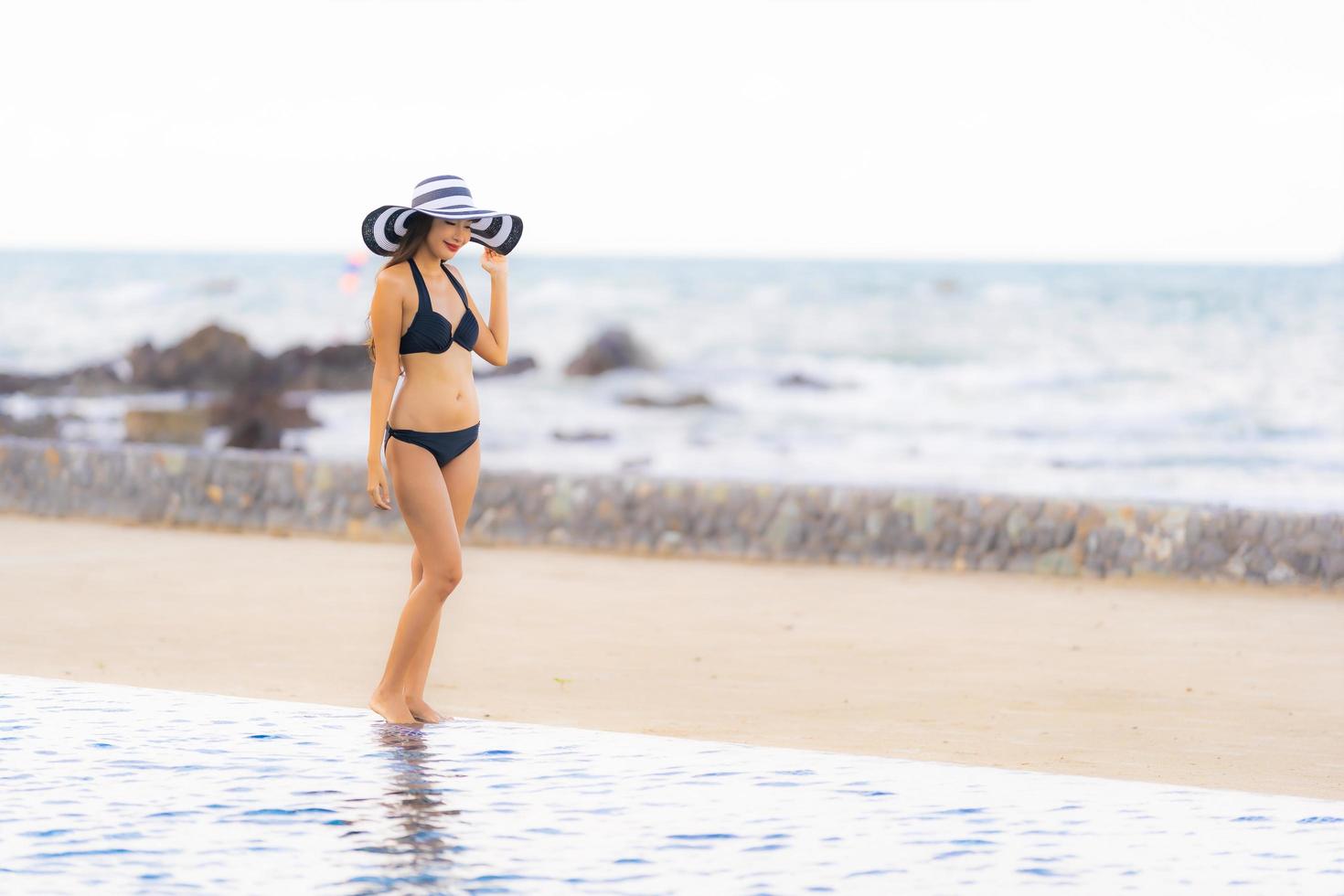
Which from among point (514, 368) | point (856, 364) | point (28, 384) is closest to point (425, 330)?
point (28, 384)

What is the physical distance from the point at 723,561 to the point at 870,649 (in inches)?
104

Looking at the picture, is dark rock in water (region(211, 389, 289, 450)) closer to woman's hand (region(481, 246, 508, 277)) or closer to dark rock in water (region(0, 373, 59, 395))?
dark rock in water (region(0, 373, 59, 395))

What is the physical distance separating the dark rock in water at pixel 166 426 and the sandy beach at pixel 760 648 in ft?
33.0

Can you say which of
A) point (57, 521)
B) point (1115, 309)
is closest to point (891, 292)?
point (1115, 309)

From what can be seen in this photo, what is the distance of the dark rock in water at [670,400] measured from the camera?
2736 centimetres

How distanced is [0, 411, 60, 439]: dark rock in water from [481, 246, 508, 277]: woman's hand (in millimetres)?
14805

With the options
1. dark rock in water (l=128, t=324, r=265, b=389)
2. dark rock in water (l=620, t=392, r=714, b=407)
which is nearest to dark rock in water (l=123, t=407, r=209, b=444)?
dark rock in water (l=128, t=324, r=265, b=389)

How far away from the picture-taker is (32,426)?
781 inches

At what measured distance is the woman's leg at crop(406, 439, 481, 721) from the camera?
5184 millimetres

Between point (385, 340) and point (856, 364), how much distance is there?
94.3ft

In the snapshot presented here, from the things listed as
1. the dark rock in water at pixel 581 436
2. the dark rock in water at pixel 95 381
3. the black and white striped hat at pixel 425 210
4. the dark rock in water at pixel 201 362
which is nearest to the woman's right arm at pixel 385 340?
the black and white striped hat at pixel 425 210

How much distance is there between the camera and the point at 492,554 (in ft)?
32.4

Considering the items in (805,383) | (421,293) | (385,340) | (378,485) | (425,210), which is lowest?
(378,485)

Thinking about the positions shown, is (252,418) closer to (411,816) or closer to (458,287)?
(458,287)
